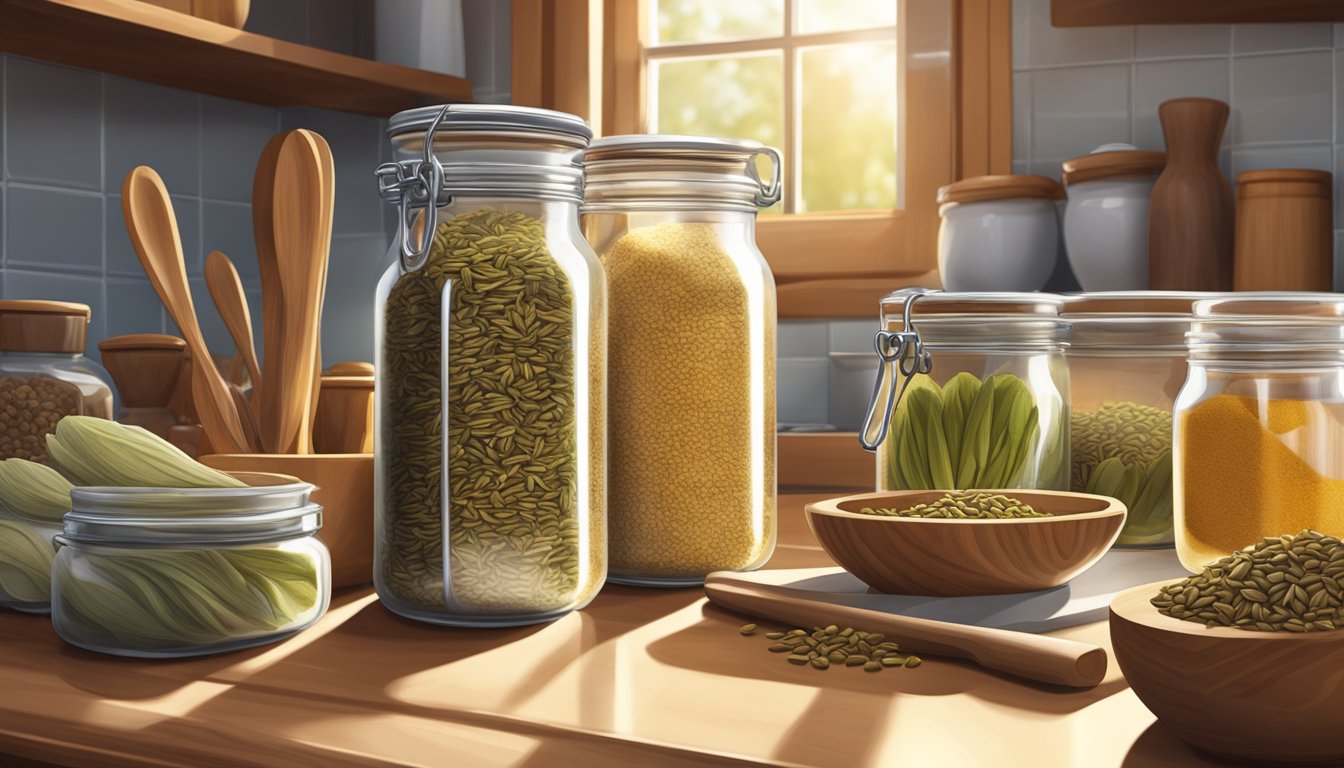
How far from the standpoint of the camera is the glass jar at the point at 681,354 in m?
0.74

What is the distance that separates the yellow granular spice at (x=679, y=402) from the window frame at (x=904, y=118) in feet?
2.73

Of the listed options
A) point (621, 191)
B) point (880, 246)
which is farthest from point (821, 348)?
point (621, 191)

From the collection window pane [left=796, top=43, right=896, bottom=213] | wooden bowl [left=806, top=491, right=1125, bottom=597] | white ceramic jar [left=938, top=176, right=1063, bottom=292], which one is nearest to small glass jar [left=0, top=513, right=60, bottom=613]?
wooden bowl [left=806, top=491, right=1125, bottom=597]

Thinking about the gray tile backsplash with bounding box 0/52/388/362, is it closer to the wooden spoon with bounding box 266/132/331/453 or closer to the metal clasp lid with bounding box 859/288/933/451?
the wooden spoon with bounding box 266/132/331/453

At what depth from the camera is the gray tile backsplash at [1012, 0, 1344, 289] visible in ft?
4.41

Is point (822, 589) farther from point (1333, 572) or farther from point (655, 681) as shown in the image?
point (1333, 572)

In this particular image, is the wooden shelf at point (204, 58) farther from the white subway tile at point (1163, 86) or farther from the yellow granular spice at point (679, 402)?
the white subway tile at point (1163, 86)

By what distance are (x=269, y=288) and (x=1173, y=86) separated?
110 centimetres

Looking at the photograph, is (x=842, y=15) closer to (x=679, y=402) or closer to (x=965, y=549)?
(x=679, y=402)

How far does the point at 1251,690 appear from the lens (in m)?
0.40

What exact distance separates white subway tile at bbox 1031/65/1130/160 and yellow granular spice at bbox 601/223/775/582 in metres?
0.85

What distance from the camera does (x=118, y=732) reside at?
467 millimetres

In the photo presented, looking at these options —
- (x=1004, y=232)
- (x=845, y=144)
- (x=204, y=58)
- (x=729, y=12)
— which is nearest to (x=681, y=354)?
(x=1004, y=232)

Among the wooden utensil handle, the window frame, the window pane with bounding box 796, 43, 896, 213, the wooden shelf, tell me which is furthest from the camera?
the window pane with bounding box 796, 43, 896, 213
